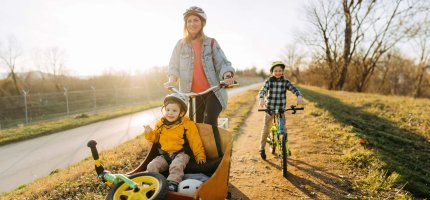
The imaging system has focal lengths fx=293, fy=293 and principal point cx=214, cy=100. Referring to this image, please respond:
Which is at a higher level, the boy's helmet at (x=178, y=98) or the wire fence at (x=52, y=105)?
the boy's helmet at (x=178, y=98)

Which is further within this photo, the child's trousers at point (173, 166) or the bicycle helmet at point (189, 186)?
the child's trousers at point (173, 166)

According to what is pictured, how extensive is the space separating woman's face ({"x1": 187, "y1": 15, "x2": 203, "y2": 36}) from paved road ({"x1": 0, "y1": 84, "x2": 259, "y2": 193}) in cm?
467

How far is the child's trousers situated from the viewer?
268 centimetres

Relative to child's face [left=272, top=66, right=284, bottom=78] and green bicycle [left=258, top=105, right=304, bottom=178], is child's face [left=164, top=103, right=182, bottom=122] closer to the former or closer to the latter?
green bicycle [left=258, top=105, right=304, bottom=178]

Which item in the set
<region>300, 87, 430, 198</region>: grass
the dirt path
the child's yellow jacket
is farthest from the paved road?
<region>300, 87, 430, 198</region>: grass

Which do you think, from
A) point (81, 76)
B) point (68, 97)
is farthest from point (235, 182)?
point (81, 76)

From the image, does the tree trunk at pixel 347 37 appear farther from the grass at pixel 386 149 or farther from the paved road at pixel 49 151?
the paved road at pixel 49 151

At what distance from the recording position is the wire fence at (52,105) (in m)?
17.6

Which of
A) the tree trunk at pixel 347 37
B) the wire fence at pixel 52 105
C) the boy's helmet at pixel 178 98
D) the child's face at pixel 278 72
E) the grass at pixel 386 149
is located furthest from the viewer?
the tree trunk at pixel 347 37

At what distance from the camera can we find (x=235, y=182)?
4.26 meters

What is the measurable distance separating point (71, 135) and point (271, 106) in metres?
8.59

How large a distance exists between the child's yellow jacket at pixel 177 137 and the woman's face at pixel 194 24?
1.06 meters

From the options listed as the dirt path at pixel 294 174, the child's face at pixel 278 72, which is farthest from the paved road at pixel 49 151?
the child's face at pixel 278 72

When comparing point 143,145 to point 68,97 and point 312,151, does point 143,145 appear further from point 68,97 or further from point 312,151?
point 68,97
